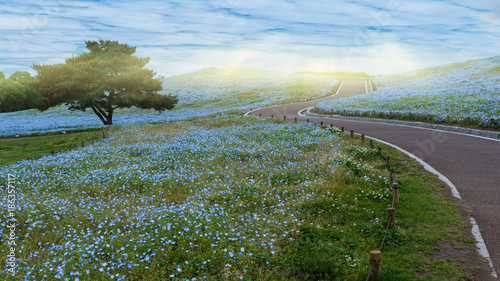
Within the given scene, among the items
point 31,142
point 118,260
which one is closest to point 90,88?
point 31,142

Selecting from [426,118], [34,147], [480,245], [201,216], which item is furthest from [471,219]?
[34,147]

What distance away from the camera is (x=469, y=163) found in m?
13.6

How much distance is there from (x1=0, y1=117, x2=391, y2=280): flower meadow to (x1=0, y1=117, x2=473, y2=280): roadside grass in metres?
0.04

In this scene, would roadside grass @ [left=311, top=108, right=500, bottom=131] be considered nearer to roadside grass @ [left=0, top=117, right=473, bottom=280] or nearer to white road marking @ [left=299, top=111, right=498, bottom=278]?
white road marking @ [left=299, top=111, right=498, bottom=278]

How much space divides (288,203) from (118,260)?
4.56 m

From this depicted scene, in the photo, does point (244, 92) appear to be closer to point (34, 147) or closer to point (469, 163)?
point (34, 147)

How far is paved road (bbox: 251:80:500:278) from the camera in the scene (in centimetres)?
828

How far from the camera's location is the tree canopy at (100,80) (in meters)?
39.5

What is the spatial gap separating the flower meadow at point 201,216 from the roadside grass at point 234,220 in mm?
37

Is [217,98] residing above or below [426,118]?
above

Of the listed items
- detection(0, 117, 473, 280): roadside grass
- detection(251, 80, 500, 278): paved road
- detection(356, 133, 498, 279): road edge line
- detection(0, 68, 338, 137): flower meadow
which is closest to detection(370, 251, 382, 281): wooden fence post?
detection(0, 117, 473, 280): roadside grass

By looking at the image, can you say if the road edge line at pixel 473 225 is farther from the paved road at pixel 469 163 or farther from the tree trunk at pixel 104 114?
the tree trunk at pixel 104 114

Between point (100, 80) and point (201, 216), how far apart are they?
38.7 metres

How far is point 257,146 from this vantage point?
58.4ft
